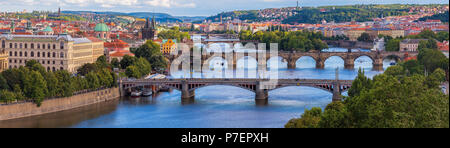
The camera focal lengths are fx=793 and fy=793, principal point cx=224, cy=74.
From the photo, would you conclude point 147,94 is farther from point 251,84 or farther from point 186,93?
point 251,84

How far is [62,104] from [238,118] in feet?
20.3

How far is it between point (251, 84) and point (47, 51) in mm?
11587

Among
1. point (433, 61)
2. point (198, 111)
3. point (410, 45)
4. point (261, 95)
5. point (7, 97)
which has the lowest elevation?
point (198, 111)

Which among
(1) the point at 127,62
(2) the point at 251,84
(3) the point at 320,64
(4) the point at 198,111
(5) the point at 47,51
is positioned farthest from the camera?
(3) the point at 320,64

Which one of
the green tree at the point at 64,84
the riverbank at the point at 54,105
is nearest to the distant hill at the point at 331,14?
the riverbank at the point at 54,105

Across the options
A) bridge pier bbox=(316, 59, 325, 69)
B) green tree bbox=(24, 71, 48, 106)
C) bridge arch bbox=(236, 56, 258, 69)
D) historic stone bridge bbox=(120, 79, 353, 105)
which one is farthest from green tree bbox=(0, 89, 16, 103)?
bridge pier bbox=(316, 59, 325, 69)

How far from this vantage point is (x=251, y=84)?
102 ft

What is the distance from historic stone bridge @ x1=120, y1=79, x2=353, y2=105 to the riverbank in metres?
1.96

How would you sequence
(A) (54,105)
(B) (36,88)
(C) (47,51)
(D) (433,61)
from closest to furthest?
(B) (36,88)
(A) (54,105)
(D) (433,61)
(C) (47,51)

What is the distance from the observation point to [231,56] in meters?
50.9

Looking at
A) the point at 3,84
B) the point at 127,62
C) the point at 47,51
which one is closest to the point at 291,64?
the point at 127,62

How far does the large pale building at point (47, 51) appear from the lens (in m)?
37.3
